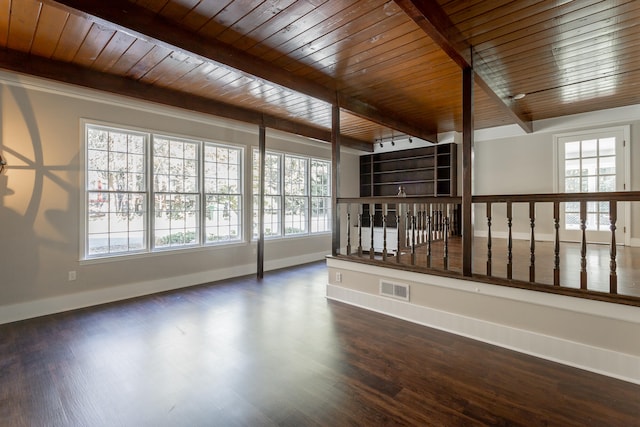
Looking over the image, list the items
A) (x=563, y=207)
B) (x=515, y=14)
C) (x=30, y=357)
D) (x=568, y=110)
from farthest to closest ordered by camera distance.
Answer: (x=563, y=207)
(x=568, y=110)
(x=30, y=357)
(x=515, y=14)

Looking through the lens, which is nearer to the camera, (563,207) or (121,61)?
(121,61)

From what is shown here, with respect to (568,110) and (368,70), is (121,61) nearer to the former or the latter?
(368,70)

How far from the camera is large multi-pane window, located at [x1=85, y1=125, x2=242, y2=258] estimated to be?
421 cm

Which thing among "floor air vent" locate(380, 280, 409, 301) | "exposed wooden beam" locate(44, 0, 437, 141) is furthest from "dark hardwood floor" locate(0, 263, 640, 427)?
"exposed wooden beam" locate(44, 0, 437, 141)

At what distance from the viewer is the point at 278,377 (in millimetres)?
2344

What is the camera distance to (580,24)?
8.67 ft

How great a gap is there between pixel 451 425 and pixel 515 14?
2992 mm

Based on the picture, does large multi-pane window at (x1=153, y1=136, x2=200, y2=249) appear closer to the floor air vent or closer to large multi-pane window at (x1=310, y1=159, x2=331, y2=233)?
large multi-pane window at (x1=310, y1=159, x2=331, y2=233)

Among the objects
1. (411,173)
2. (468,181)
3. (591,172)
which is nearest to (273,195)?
(411,173)

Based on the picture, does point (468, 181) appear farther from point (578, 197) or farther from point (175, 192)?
point (175, 192)

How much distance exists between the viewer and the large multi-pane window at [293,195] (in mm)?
6320

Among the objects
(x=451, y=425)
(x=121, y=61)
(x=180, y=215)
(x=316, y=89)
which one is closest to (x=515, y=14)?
(x=316, y=89)

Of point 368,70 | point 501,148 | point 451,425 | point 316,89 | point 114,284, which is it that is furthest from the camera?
point 501,148

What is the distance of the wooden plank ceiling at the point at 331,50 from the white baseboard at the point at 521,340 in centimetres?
254
